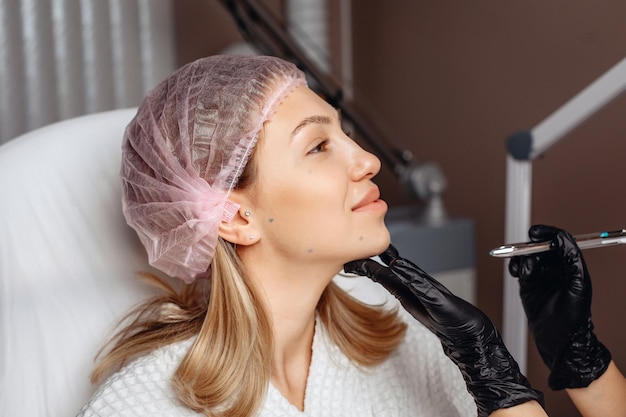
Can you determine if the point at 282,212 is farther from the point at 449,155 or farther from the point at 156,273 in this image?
the point at 449,155

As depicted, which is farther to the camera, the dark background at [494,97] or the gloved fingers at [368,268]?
the dark background at [494,97]

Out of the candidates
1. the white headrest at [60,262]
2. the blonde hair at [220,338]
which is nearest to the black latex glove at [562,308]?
the blonde hair at [220,338]

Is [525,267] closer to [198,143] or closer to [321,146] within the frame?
Result: [321,146]

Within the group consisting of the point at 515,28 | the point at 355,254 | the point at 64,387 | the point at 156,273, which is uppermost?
the point at 515,28

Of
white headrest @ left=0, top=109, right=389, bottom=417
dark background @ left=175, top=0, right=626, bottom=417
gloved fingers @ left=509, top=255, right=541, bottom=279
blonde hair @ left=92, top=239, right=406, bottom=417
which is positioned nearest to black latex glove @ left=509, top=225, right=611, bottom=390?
gloved fingers @ left=509, top=255, right=541, bottom=279

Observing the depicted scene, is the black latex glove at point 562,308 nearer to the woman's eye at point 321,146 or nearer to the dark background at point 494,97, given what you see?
the dark background at point 494,97

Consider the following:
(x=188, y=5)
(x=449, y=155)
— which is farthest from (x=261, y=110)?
(x=188, y=5)

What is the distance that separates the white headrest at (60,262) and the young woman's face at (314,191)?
0.32 metres

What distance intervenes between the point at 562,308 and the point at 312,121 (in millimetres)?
466

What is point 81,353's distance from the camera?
1.23 m

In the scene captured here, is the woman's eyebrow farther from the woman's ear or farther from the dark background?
the dark background

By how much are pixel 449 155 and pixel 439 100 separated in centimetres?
17

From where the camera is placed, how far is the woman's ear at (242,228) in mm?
1118

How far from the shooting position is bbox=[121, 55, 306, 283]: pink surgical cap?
3.52ft
